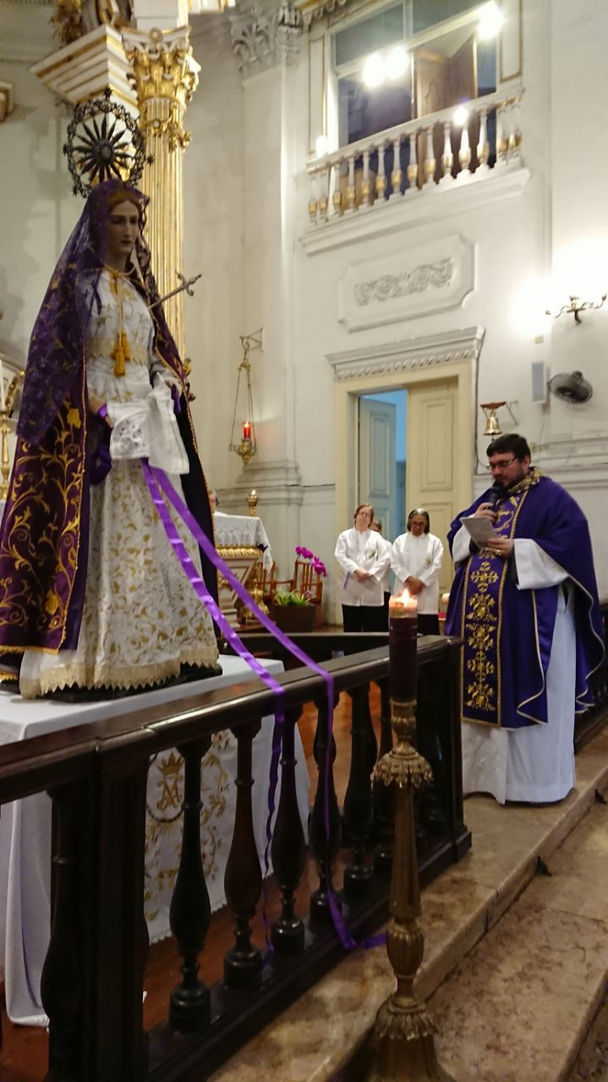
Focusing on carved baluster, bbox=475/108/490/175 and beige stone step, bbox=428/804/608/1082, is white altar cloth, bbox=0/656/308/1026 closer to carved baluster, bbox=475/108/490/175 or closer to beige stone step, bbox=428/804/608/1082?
beige stone step, bbox=428/804/608/1082

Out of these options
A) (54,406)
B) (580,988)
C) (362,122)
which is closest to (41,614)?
(54,406)

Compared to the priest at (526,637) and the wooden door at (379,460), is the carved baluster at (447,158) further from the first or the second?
the priest at (526,637)

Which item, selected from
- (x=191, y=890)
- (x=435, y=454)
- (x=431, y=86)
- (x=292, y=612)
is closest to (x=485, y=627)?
(x=191, y=890)

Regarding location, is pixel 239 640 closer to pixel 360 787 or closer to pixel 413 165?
pixel 360 787

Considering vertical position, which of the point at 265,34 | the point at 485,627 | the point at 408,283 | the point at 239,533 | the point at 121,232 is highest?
the point at 265,34

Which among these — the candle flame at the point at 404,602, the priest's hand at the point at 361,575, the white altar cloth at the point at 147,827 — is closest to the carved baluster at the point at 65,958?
the white altar cloth at the point at 147,827

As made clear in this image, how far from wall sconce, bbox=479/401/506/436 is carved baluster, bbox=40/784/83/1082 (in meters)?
6.59

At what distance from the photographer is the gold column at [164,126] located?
6035mm

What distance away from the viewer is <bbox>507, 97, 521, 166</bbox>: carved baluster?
7535 mm

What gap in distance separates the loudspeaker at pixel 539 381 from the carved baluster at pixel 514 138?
213 cm

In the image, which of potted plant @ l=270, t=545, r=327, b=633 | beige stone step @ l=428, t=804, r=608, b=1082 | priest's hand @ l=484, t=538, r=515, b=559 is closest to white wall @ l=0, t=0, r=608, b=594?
potted plant @ l=270, t=545, r=327, b=633

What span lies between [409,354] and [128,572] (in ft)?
22.2

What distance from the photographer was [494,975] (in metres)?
2.02

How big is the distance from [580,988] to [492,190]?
296 inches
